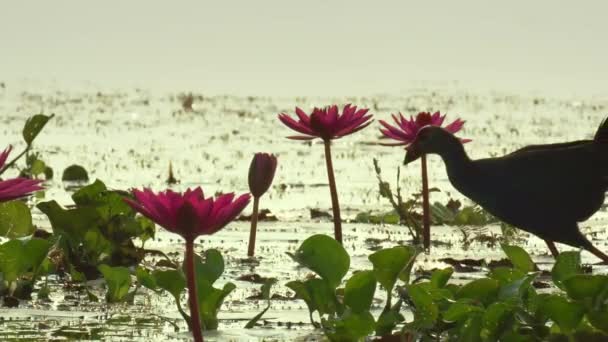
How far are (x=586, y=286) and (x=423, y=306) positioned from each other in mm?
452

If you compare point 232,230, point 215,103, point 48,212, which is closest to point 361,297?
point 48,212

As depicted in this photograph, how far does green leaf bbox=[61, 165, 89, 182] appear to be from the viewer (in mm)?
9781

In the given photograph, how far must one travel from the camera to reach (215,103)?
19.1 m

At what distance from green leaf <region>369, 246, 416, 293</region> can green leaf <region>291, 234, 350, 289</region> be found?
0.42 feet

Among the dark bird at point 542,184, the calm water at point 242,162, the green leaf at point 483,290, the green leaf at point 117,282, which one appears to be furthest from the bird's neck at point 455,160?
the green leaf at point 117,282

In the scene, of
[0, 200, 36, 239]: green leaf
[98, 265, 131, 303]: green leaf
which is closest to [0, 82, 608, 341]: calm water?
[98, 265, 131, 303]: green leaf

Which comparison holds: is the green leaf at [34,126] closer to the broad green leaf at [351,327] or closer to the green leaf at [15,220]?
the green leaf at [15,220]

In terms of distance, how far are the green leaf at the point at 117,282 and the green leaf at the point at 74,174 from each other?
457 centimetres

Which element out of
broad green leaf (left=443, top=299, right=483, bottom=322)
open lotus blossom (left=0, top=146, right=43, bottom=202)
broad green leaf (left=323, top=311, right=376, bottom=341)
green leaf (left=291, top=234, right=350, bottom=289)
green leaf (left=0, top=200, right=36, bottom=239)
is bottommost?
broad green leaf (left=323, top=311, right=376, bottom=341)

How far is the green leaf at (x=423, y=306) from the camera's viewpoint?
13.8ft

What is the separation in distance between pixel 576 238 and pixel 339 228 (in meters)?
1.52

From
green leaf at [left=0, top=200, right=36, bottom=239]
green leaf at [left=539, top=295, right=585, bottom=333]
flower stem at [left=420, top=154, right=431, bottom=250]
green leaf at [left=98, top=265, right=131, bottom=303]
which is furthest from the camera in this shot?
flower stem at [left=420, top=154, right=431, bottom=250]

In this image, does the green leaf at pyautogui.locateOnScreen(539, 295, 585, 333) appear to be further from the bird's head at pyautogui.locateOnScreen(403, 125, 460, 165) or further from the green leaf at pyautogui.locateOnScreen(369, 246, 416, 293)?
the bird's head at pyautogui.locateOnScreen(403, 125, 460, 165)

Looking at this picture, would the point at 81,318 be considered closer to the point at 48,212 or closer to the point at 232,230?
the point at 48,212
